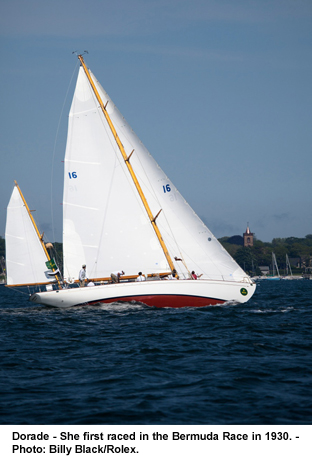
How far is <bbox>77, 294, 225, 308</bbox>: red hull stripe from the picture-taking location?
2623 centimetres

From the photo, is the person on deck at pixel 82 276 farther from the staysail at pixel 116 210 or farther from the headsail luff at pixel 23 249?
the headsail luff at pixel 23 249

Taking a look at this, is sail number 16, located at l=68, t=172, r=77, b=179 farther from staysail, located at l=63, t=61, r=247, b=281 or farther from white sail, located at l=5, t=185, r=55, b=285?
white sail, located at l=5, t=185, r=55, b=285

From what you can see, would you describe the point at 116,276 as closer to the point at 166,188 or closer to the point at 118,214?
the point at 118,214

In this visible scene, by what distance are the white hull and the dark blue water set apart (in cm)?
250

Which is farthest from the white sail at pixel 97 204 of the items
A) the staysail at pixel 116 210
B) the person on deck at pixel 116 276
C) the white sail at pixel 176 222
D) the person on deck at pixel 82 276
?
the white sail at pixel 176 222

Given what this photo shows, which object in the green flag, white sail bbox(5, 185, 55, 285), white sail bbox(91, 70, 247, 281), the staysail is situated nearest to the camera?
white sail bbox(91, 70, 247, 281)

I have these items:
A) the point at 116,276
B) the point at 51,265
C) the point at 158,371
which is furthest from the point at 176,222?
the point at 158,371

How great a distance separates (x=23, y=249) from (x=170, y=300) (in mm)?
10119

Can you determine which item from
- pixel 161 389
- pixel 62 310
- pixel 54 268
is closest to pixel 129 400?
pixel 161 389

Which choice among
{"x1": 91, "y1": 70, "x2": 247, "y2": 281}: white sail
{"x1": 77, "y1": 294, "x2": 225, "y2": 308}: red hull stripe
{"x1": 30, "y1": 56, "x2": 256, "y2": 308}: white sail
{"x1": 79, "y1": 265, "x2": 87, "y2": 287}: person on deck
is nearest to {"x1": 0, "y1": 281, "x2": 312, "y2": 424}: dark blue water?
{"x1": 77, "y1": 294, "x2": 225, "y2": 308}: red hull stripe

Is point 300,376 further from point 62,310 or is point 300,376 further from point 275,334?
point 62,310

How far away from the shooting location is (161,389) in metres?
11.9

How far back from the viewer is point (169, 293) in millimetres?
26188

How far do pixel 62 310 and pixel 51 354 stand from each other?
11.6m
